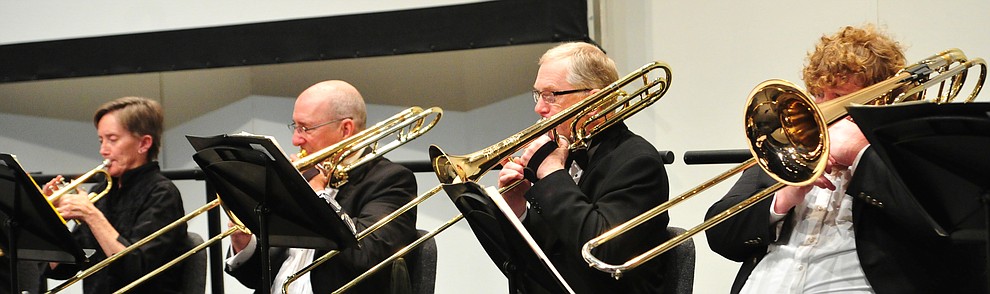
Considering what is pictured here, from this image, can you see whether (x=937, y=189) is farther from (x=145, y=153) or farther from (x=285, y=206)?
(x=145, y=153)

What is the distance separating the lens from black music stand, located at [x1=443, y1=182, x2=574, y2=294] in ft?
8.59

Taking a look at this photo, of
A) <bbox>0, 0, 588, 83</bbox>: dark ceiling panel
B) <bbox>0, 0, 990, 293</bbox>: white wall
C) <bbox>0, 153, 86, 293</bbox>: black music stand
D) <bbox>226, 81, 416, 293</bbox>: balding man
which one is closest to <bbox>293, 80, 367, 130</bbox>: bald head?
<bbox>226, 81, 416, 293</bbox>: balding man

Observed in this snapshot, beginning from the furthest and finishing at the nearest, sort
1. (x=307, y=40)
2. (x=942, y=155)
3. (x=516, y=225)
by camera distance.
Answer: (x=307, y=40) < (x=516, y=225) < (x=942, y=155)

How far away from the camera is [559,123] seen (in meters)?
3.04

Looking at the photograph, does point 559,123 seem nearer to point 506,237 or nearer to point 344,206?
point 506,237

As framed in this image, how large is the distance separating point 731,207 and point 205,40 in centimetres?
353

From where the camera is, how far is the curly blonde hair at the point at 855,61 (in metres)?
2.84

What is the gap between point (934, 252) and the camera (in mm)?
2736

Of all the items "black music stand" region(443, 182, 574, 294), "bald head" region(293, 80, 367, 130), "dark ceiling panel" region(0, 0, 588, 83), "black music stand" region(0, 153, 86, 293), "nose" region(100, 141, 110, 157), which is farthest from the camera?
"dark ceiling panel" region(0, 0, 588, 83)

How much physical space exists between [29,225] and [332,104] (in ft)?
3.75

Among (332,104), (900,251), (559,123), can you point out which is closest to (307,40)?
(332,104)

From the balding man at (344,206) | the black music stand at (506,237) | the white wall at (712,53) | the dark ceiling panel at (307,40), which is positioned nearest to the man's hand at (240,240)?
the balding man at (344,206)

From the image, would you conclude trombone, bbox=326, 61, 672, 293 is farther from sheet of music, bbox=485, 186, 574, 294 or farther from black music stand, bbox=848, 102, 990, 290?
black music stand, bbox=848, 102, 990, 290

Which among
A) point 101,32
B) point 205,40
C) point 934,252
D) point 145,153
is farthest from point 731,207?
point 101,32
